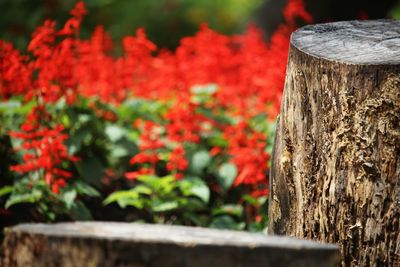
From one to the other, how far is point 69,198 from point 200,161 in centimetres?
85

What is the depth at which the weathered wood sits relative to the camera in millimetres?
2338

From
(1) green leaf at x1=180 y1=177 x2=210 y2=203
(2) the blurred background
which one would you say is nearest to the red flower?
(1) green leaf at x1=180 y1=177 x2=210 y2=203

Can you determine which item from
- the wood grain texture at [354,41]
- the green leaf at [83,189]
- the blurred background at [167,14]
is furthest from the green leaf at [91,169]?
the blurred background at [167,14]

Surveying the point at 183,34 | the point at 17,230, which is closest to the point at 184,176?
the point at 17,230

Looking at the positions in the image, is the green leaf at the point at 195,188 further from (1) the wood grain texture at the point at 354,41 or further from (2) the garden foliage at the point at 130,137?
(1) the wood grain texture at the point at 354,41

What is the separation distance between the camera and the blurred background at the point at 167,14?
7859 mm

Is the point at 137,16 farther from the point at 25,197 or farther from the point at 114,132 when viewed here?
the point at 25,197

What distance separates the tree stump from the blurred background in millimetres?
4705

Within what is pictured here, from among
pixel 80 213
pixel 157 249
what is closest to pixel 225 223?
pixel 80 213

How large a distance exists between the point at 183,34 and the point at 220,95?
5312 mm

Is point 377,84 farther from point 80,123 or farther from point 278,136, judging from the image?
point 80,123

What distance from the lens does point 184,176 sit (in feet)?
15.1

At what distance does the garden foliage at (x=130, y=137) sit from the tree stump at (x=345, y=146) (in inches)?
44.8

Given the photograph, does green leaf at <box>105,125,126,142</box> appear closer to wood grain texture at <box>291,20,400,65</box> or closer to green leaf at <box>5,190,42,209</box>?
green leaf at <box>5,190,42,209</box>
